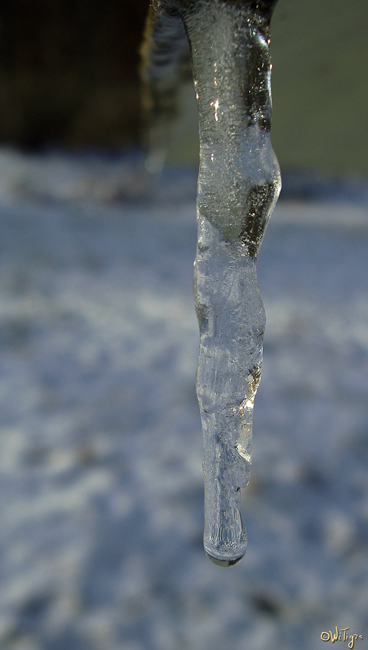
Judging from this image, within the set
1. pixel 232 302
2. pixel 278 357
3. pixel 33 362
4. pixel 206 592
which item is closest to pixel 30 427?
pixel 33 362

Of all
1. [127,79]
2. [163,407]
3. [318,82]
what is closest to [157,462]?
[163,407]

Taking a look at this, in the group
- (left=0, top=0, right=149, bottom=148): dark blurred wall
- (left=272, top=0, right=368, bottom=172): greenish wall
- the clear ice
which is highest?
(left=0, top=0, right=149, bottom=148): dark blurred wall

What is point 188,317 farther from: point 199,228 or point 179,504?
point 199,228

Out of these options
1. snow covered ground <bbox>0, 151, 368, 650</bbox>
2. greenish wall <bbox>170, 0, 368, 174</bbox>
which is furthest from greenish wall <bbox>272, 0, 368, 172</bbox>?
snow covered ground <bbox>0, 151, 368, 650</bbox>

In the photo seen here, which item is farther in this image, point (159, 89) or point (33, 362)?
point (33, 362)

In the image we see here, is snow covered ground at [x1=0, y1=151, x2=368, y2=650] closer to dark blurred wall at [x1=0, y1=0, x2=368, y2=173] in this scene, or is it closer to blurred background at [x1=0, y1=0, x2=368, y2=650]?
blurred background at [x1=0, y1=0, x2=368, y2=650]

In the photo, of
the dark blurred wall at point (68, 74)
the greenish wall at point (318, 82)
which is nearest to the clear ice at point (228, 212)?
the greenish wall at point (318, 82)

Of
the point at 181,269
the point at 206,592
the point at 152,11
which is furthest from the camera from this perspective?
the point at 181,269

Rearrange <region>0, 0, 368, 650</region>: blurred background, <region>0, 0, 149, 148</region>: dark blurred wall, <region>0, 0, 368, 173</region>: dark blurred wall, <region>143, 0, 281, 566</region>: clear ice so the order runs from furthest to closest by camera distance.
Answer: <region>0, 0, 149, 148</region>: dark blurred wall, <region>0, 0, 368, 650</region>: blurred background, <region>0, 0, 368, 173</region>: dark blurred wall, <region>143, 0, 281, 566</region>: clear ice
